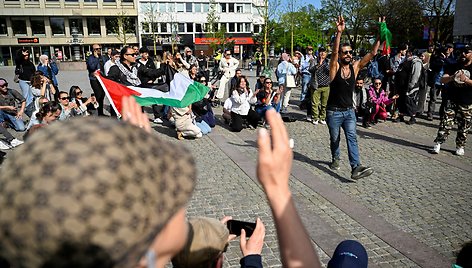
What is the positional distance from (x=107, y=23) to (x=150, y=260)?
65.2 metres

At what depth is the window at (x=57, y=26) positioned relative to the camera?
57.1 meters

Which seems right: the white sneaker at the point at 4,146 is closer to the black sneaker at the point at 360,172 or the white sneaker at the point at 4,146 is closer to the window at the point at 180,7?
the black sneaker at the point at 360,172

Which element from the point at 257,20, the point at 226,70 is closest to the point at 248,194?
the point at 226,70

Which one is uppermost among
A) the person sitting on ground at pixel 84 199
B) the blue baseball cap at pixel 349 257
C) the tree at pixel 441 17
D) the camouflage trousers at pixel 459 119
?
the tree at pixel 441 17

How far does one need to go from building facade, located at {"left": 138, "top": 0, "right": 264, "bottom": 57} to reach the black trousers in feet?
178

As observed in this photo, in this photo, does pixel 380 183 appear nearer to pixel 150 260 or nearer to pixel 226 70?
pixel 150 260

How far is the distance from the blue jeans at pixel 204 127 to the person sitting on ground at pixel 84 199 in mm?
→ 8938

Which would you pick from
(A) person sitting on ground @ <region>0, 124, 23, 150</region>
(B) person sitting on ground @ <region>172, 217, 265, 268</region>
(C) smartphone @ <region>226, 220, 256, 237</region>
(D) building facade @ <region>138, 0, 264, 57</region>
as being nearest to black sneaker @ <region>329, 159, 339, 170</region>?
(C) smartphone @ <region>226, 220, 256, 237</region>

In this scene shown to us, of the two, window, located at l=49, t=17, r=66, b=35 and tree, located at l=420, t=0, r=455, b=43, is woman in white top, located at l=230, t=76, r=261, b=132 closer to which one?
tree, located at l=420, t=0, r=455, b=43

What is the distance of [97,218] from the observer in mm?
672

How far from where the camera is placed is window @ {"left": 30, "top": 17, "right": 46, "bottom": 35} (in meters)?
56.4

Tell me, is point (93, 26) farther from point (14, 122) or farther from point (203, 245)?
point (203, 245)

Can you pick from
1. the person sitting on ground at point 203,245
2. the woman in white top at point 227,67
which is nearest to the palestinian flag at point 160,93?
the person sitting on ground at point 203,245

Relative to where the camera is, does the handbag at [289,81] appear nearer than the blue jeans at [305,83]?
Yes
